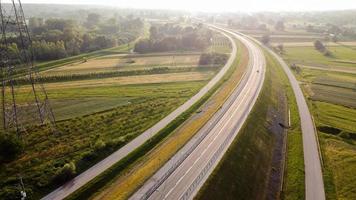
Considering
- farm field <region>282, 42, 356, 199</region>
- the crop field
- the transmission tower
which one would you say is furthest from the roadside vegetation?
the crop field

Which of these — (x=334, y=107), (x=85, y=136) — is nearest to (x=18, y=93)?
(x=85, y=136)

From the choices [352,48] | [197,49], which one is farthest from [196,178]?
[352,48]

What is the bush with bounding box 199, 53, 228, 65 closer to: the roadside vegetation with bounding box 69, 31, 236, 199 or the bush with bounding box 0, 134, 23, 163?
the roadside vegetation with bounding box 69, 31, 236, 199

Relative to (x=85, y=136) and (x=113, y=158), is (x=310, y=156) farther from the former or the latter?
(x=85, y=136)

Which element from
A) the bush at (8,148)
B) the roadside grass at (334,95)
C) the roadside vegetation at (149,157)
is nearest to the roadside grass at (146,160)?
the roadside vegetation at (149,157)

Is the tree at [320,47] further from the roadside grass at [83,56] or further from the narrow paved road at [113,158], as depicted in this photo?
the narrow paved road at [113,158]

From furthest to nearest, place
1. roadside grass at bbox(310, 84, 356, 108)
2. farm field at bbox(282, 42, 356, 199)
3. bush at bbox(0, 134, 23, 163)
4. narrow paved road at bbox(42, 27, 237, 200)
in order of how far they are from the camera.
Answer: roadside grass at bbox(310, 84, 356, 108)
farm field at bbox(282, 42, 356, 199)
bush at bbox(0, 134, 23, 163)
narrow paved road at bbox(42, 27, 237, 200)

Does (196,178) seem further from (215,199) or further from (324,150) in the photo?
(324,150)
